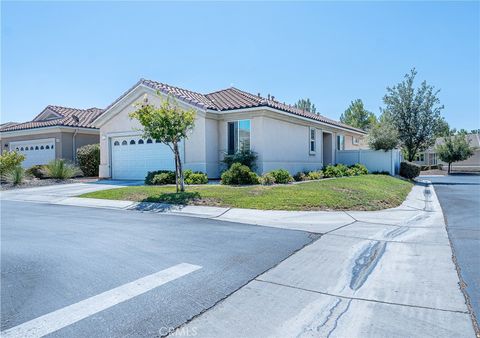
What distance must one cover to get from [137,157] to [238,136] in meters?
6.47

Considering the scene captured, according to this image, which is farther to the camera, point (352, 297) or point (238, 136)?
point (238, 136)

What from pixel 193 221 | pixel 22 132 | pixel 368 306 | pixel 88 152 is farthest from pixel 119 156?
pixel 368 306

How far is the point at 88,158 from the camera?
78.8ft

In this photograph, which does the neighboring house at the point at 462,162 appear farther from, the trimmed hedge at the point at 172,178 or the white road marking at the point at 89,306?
the white road marking at the point at 89,306

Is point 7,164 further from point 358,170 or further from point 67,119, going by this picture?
point 358,170

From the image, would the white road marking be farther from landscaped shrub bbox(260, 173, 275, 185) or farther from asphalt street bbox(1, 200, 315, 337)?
landscaped shrub bbox(260, 173, 275, 185)

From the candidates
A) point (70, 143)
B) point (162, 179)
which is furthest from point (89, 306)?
point (70, 143)

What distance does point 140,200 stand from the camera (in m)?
12.7

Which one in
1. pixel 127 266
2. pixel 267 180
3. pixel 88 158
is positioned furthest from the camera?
pixel 88 158

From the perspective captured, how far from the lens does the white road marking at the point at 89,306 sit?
11.2 ft

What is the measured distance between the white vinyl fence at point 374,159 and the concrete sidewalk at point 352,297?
19458 mm

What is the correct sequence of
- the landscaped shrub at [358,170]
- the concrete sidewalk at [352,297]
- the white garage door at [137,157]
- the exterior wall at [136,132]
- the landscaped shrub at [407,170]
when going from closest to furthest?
1. the concrete sidewalk at [352,297]
2. the exterior wall at [136,132]
3. the white garage door at [137,157]
4. the landscaped shrub at [358,170]
5. the landscaped shrub at [407,170]

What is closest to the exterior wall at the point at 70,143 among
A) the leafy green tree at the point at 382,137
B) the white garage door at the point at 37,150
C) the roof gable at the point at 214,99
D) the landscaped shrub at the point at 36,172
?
the white garage door at the point at 37,150

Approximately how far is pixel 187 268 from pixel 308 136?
18.5 meters
